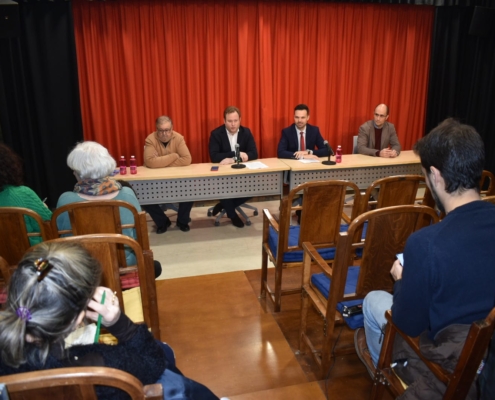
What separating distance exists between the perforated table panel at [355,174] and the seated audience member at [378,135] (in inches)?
10.3

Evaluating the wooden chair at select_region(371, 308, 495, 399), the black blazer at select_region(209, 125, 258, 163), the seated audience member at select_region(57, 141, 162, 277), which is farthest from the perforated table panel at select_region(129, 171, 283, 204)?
the wooden chair at select_region(371, 308, 495, 399)

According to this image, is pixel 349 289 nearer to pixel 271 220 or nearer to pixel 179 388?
pixel 271 220

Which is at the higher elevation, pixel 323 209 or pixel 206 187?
pixel 323 209

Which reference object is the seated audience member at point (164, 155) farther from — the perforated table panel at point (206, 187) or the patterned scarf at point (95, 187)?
the patterned scarf at point (95, 187)

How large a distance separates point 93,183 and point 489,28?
478 centimetres

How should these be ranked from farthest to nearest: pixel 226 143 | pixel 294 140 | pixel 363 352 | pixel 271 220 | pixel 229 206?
pixel 294 140 → pixel 226 143 → pixel 229 206 → pixel 271 220 → pixel 363 352

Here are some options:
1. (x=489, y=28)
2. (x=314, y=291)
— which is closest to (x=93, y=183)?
(x=314, y=291)

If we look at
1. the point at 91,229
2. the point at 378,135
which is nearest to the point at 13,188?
the point at 91,229

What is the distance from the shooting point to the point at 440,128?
123 cm

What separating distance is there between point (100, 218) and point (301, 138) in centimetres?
279

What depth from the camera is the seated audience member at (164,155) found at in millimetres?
3635

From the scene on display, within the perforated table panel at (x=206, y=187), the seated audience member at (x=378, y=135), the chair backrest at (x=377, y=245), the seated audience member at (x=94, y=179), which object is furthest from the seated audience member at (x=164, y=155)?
the chair backrest at (x=377, y=245)

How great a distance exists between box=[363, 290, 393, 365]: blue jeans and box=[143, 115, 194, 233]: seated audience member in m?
2.52

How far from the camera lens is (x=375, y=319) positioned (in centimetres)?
143
